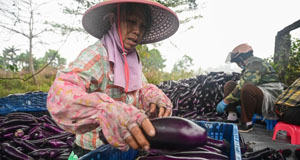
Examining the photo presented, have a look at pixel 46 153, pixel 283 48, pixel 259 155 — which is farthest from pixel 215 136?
pixel 283 48

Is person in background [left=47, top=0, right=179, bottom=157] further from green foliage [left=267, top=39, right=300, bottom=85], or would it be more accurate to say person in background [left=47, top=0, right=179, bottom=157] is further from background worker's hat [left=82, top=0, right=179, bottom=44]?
green foliage [left=267, top=39, right=300, bottom=85]

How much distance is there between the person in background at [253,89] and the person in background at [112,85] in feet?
8.42

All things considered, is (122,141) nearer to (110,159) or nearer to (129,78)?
(110,159)

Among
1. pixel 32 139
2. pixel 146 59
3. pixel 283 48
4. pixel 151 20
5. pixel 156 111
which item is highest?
pixel 146 59

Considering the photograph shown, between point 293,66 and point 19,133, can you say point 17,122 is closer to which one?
point 19,133

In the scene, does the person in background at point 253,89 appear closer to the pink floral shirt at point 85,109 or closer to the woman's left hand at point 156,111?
the woman's left hand at point 156,111

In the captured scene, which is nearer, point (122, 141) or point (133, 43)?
point (122, 141)

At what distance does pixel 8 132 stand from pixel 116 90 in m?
2.32

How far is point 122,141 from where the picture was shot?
1.94 feet

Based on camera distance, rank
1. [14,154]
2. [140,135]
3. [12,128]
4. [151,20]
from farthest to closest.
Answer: [12,128] → [14,154] → [151,20] → [140,135]

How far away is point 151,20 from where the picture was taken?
140 cm

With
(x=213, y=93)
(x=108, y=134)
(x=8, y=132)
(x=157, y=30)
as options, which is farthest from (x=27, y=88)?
(x=108, y=134)

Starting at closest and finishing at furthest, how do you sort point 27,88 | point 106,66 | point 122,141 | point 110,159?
point 122,141, point 110,159, point 106,66, point 27,88

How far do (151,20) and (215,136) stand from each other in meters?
1.14
